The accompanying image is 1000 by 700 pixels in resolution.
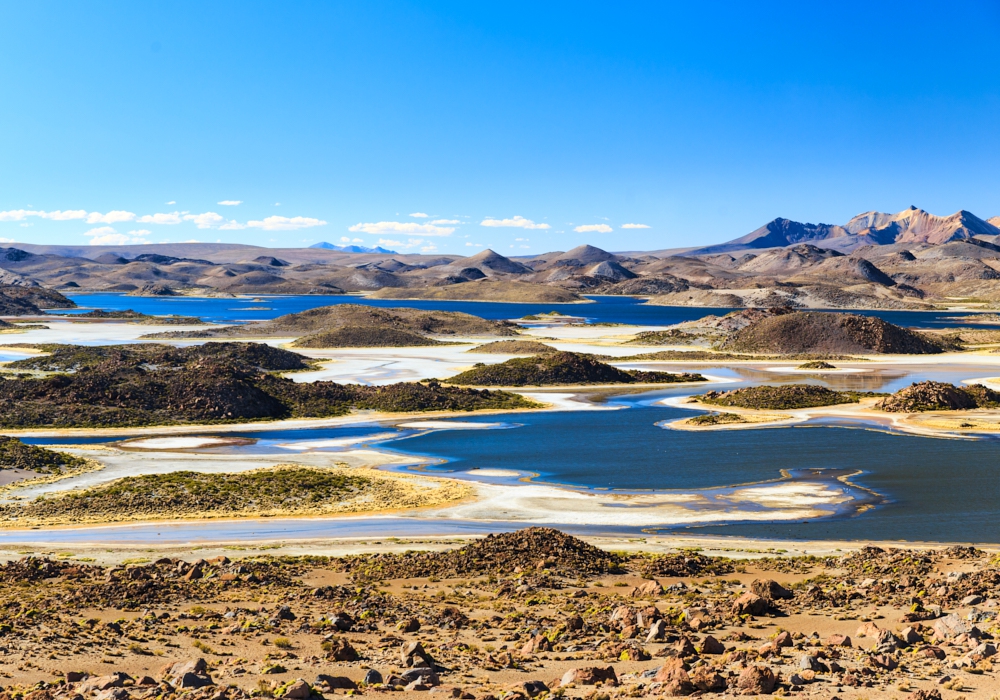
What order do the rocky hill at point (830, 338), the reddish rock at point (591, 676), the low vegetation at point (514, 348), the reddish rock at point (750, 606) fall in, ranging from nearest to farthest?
the reddish rock at point (591, 676), the reddish rock at point (750, 606), the rocky hill at point (830, 338), the low vegetation at point (514, 348)

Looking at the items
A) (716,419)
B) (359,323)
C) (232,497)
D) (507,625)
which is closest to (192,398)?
(232,497)

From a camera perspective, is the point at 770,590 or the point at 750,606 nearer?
the point at 750,606

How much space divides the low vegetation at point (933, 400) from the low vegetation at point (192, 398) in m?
30.9

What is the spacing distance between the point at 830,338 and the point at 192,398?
94.3 m

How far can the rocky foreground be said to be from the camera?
18.8 m

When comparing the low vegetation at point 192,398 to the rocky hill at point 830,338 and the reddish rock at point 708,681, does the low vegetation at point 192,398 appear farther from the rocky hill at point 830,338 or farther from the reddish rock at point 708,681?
the rocky hill at point 830,338

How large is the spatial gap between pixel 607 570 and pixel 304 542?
42.1 ft

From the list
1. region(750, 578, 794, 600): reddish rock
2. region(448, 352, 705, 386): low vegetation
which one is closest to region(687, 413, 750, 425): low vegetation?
region(448, 352, 705, 386): low vegetation

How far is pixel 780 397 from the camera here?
79.9 meters

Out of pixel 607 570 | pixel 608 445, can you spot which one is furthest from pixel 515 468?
pixel 607 570

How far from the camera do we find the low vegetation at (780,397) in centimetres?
7856

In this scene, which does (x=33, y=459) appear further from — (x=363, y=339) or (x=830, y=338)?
(x=830, y=338)

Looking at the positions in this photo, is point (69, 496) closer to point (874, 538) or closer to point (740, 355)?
point (874, 538)

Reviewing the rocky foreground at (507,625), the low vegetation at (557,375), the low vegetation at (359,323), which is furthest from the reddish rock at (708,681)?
the low vegetation at (359,323)
